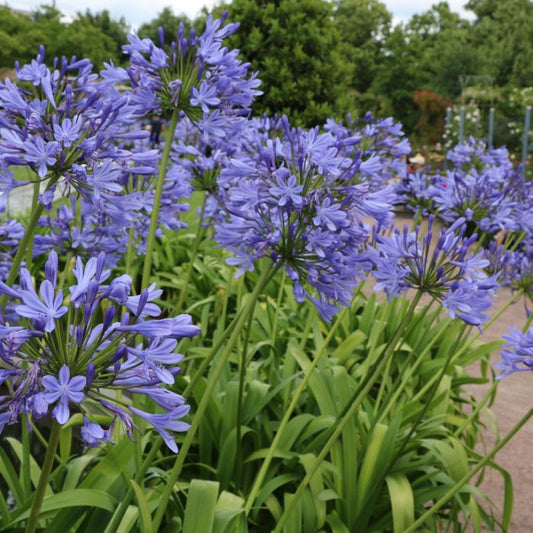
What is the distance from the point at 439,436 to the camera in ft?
13.1

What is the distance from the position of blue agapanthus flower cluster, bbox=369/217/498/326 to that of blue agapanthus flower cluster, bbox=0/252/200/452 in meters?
Answer: 0.97

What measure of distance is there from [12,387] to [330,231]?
107cm

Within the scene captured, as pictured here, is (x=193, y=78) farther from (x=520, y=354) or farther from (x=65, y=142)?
(x=520, y=354)

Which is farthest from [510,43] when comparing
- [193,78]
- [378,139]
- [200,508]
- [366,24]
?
[200,508]

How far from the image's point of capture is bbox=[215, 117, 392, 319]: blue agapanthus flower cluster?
2023 millimetres

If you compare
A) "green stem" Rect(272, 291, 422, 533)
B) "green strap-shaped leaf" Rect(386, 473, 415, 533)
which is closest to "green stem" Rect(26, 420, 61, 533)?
"green stem" Rect(272, 291, 422, 533)

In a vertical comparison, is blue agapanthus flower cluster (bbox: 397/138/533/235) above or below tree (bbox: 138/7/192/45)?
below

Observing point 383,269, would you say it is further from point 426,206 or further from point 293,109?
point 293,109

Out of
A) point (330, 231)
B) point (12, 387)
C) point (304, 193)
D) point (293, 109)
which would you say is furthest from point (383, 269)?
point (293, 109)

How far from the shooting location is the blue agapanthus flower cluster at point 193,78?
2.28 m

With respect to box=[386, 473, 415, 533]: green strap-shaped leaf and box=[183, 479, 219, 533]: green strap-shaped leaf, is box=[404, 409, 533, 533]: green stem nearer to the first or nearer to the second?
box=[183, 479, 219, 533]: green strap-shaped leaf

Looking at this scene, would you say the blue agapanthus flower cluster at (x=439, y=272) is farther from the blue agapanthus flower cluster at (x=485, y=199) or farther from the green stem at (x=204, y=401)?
the blue agapanthus flower cluster at (x=485, y=199)

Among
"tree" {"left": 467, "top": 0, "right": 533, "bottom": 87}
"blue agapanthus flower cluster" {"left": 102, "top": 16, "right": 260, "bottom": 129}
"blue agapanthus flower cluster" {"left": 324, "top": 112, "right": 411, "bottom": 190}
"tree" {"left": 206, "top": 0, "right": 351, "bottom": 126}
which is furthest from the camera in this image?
"tree" {"left": 467, "top": 0, "right": 533, "bottom": 87}

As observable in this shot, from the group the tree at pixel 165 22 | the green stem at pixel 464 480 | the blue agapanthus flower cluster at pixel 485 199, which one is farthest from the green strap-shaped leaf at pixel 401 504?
the tree at pixel 165 22
